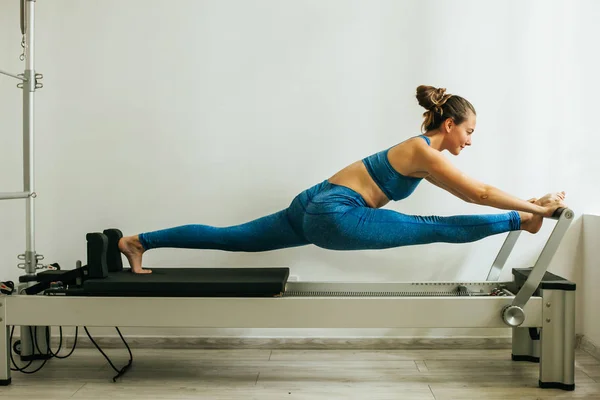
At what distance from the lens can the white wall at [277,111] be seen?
8.95 ft

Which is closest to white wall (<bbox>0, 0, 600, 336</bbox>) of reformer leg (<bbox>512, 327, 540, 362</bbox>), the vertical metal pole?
reformer leg (<bbox>512, 327, 540, 362</bbox>)

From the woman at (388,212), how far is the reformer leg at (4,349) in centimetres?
48

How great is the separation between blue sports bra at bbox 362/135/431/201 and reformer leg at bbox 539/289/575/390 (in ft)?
2.06

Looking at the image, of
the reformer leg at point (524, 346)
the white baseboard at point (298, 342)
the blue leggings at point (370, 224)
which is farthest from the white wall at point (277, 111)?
the blue leggings at point (370, 224)

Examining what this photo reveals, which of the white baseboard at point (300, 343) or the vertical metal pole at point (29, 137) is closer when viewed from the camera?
the vertical metal pole at point (29, 137)

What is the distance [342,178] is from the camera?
2.26m

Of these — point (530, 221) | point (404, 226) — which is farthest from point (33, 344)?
point (530, 221)

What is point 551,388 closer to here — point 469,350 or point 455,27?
point 469,350

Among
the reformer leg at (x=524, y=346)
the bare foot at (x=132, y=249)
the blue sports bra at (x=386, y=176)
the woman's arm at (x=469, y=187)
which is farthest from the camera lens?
the reformer leg at (x=524, y=346)

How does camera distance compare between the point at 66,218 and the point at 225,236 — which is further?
the point at 66,218

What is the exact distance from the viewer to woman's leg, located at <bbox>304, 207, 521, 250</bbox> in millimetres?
2148

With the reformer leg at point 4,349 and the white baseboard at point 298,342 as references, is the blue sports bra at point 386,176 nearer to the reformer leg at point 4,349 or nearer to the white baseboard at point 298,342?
the white baseboard at point 298,342

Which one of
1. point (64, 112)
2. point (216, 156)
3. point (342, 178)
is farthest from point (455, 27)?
point (64, 112)

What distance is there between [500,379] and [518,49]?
57.0 inches
